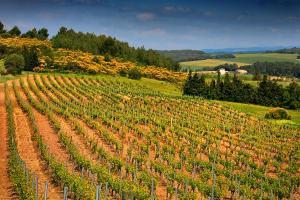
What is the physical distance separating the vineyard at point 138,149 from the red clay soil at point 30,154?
6cm

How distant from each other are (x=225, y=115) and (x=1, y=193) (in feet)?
147

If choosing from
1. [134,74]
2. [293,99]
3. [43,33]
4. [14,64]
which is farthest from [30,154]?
[43,33]

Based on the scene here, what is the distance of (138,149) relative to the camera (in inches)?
1486

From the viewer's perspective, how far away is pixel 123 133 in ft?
142

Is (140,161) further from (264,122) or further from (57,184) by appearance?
(264,122)

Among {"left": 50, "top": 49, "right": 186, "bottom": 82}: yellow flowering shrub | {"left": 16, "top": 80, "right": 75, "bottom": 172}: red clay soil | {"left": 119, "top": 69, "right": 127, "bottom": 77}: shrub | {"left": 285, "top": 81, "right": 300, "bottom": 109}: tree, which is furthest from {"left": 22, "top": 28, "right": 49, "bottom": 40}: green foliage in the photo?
{"left": 16, "top": 80, "right": 75, "bottom": 172}: red clay soil

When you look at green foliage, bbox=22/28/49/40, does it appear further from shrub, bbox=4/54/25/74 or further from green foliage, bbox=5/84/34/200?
green foliage, bbox=5/84/34/200

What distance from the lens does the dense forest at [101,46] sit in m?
137

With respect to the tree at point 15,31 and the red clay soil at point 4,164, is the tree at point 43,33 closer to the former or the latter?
the tree at point 15,31

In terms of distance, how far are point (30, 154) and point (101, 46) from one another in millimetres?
116678

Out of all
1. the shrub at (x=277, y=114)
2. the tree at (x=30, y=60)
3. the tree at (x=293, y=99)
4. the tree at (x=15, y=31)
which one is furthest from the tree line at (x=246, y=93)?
the tree at (x=15, y=31)

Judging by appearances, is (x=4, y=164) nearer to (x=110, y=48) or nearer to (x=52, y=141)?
(x=52, y=141)

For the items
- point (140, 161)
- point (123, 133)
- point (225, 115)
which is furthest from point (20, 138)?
point (225, 115)

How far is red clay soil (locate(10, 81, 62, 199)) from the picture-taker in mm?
25394
